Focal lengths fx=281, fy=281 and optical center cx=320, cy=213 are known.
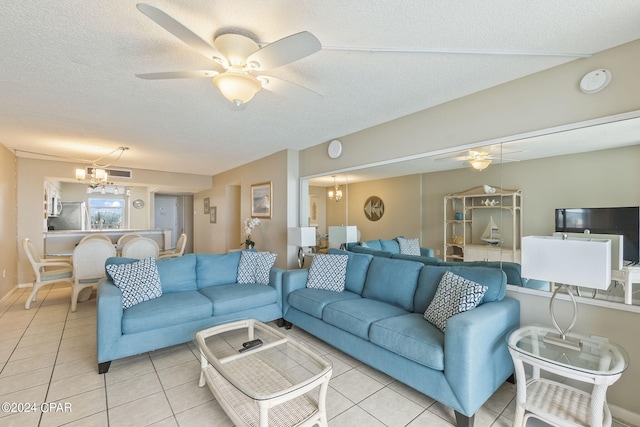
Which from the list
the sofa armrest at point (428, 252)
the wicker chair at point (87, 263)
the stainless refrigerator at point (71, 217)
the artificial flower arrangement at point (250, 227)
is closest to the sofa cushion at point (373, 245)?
the sofa armrest at point (428, 252)

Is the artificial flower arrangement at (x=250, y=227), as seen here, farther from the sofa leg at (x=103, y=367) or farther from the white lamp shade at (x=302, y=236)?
the sofa leg at (x=103, y=367)

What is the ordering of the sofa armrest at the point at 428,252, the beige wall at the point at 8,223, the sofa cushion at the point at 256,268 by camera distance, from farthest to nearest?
the beige wall at the point at 8,223
the sofa cushion at the point at 256,268
the sofa armrest at the point at 428,252

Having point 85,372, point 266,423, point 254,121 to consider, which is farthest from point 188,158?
point 266,423

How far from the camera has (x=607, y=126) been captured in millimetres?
1876

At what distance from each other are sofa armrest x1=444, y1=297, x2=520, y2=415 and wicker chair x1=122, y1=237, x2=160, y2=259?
4.19 meters

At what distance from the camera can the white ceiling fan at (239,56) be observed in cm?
137

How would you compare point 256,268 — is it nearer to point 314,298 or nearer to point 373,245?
point 314,298

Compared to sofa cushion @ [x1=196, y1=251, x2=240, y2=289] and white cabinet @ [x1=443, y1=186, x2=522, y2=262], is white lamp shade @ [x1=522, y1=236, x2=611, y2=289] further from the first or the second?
sofa cushion @ [x1=196, y1=251, x2=240, y2=289]

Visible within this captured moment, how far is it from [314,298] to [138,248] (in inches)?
116

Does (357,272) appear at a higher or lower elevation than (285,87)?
lower

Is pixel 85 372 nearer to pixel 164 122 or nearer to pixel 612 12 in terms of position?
pixel 164 122

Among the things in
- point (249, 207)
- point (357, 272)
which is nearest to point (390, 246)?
point (357, 272)

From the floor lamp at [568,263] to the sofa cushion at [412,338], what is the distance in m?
0.68

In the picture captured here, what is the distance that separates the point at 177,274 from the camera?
3.12 meters
